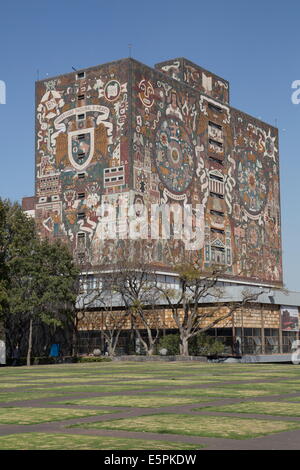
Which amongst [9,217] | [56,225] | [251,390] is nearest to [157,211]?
[56,225]

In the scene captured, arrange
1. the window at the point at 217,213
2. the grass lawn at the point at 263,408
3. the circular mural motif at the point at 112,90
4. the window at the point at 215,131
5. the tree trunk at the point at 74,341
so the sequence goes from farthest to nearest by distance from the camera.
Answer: the window at the point at 215,131
the window at the point at 217,213
the circular mural motif at the point at 112,90
the tree trunk at the point at 74,341
the grass lawn at the point at 263,408

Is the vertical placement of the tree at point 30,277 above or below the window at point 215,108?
below

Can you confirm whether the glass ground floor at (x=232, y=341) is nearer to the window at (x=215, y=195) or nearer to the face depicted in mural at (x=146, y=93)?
the window at (x=215, y=195)

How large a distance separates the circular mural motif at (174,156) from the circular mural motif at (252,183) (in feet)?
49.1

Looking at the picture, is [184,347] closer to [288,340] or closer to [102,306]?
[102,306]

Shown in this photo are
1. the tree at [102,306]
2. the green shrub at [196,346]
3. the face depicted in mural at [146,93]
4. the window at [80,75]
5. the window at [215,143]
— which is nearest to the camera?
the green shrub at [196,346]

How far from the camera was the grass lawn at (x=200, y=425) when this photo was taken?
1473 cm

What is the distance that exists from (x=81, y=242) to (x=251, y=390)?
233 ft

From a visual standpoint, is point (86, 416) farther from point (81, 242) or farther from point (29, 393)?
point (81, 242)

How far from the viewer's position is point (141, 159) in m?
93.0

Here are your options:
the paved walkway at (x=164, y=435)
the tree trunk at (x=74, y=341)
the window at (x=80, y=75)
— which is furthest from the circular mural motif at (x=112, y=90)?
the paved walkway at (x=164, y=435)

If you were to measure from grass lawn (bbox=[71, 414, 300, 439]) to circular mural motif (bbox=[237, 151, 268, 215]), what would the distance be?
9938 cm

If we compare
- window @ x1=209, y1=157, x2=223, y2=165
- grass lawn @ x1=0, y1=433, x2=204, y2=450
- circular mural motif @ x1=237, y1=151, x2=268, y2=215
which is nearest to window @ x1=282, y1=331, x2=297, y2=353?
window @ x1=209, y1=157, x2=223, y2=165

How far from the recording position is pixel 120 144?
305 ft
